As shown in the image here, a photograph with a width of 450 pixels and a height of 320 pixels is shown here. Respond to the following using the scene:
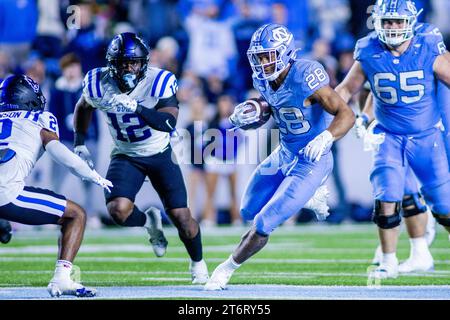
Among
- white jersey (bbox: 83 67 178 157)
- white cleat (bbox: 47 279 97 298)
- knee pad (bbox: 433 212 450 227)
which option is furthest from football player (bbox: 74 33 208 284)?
knee pad (bbox: 433 212 450 227)

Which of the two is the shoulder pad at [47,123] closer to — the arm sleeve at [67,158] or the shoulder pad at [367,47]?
the arm sleeve at [67,158]

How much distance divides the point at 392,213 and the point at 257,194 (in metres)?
0.89

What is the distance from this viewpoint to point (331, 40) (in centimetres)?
1223

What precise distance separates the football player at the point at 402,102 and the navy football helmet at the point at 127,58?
48.9 inches

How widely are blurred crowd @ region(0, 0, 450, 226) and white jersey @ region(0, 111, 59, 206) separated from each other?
4.66 metres

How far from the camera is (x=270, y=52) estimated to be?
19.3ft

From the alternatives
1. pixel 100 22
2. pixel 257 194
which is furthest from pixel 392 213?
pixel 100 22

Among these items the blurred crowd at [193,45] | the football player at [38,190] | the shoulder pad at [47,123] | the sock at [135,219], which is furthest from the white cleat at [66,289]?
the blurred crowd at [193,45]

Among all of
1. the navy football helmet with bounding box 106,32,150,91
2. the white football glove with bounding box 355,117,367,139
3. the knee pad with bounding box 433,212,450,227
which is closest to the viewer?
the navy football helmet with bounding box 106,32,150,91

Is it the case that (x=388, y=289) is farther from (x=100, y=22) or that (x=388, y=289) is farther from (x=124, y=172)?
(x=100, y=22)

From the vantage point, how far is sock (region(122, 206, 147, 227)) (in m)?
6.44

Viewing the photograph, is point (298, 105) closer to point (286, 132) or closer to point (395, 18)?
point (286, 132)

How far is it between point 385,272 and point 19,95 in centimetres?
248

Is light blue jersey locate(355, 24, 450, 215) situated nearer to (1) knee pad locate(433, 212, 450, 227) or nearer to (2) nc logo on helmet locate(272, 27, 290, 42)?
(1) knee pad locate(433, 212, 450, 227)
